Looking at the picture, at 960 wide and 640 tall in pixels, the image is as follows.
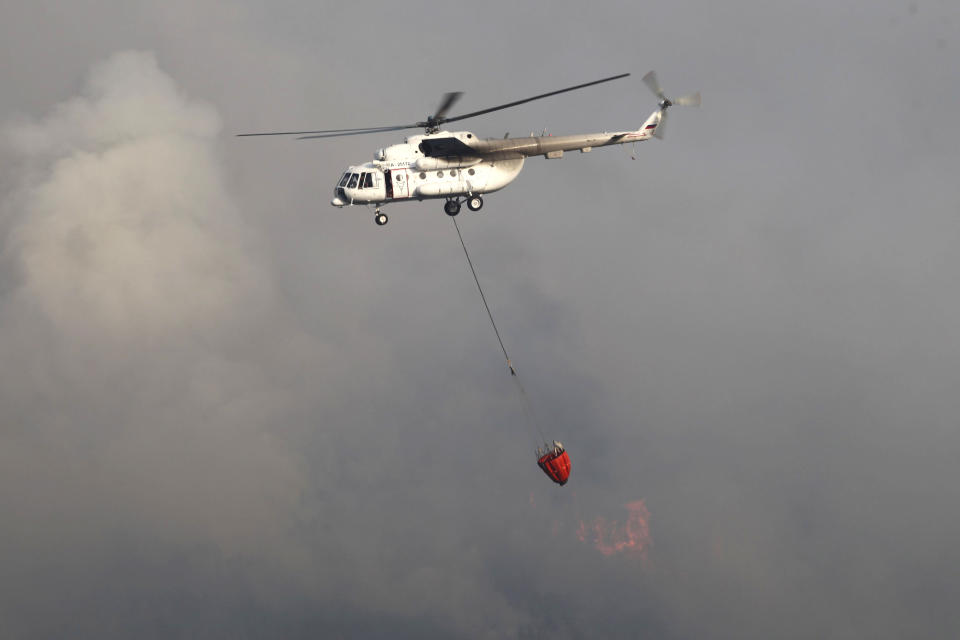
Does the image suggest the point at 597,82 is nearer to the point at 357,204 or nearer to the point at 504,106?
the point at 504,106

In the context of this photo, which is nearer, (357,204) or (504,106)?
(504,106)

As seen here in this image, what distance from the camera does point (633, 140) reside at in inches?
3118

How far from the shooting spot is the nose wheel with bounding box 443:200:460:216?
77188mm

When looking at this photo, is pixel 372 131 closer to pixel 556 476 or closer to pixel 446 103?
pixel 446 103

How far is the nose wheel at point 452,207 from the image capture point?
3039 inches

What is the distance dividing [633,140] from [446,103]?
53.5 ft

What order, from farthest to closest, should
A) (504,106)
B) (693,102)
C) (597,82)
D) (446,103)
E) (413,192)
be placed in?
(693,102), (413,192), (446,103), (504,106), (597,82)

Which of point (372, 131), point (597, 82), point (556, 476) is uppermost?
point (372, 131)

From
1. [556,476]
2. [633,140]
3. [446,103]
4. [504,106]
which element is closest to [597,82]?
[504,106]

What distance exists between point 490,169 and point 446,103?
7220 millimetres

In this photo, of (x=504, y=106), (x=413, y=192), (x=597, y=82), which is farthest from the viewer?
(x=413, y=192)

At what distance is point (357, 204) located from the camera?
76.8 m

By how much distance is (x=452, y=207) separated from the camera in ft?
254

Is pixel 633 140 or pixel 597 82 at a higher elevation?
pixel 633 140
